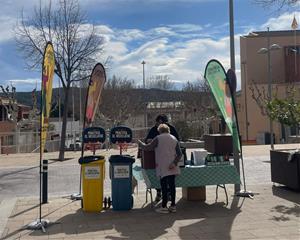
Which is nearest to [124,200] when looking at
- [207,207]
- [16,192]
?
[207,207]

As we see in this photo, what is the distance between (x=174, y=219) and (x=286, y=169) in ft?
12.5

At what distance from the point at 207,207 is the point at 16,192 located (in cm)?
593

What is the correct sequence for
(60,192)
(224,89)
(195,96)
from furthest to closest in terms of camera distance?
(195,96), (60,192), (224,89)

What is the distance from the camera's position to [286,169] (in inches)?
438

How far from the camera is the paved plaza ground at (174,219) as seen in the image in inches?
290

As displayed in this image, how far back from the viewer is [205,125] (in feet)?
135

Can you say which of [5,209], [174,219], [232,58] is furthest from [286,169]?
[5,209]

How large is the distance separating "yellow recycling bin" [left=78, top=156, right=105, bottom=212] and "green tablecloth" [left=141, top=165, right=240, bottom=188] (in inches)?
35.4

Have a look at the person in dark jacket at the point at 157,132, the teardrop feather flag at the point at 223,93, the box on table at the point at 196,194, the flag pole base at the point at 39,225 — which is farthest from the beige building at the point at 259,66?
the flag pole base at the point at 39,225

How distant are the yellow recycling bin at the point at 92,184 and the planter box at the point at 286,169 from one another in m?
4.28

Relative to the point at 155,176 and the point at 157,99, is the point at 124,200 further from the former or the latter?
the point at 157,99

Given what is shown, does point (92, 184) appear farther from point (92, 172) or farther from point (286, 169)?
point (286, 169)

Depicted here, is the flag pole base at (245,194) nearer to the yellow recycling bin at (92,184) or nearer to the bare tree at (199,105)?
the yellow recycling bin at (92,184)

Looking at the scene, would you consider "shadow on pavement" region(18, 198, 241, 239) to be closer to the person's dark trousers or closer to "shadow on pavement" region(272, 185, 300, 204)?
the person's dark trousers
